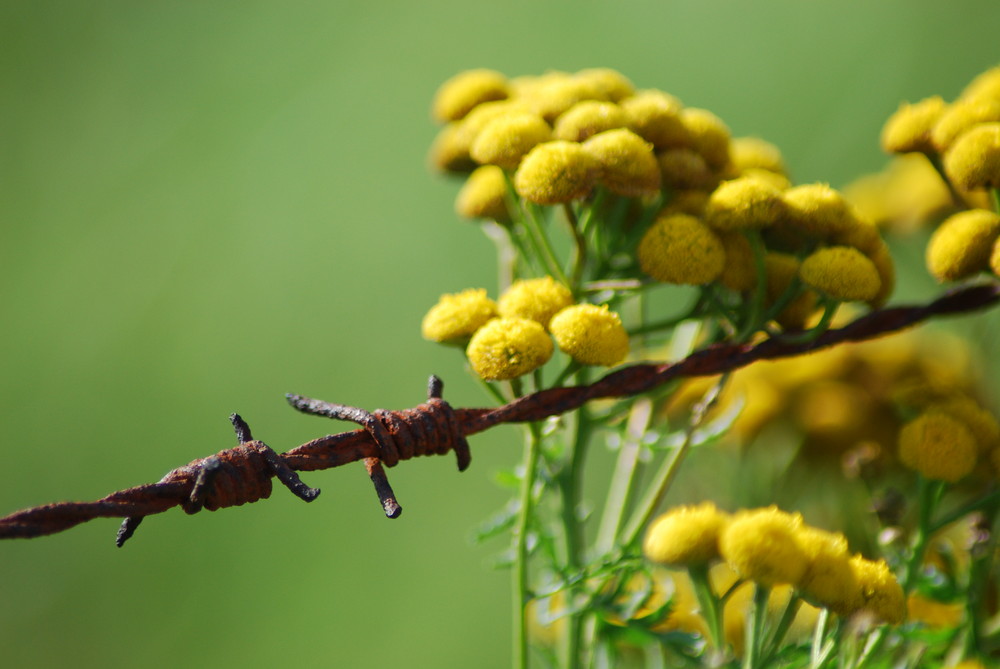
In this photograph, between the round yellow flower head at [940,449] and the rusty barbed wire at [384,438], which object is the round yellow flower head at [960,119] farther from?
the round yellow flower head at [940,449]

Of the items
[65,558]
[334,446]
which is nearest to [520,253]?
[334,446]

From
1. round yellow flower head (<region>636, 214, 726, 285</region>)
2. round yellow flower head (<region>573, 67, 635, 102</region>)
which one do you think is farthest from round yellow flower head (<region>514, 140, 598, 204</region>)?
round yellow flower head (<region>573, 67, 635, 102</region>)

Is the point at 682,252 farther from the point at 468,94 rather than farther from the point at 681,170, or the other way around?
the point at 468,94

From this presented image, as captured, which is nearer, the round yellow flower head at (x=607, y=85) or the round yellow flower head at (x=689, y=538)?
the round yellow flower head at (x=689, y=538)

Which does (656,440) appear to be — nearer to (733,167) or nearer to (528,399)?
(528,399)

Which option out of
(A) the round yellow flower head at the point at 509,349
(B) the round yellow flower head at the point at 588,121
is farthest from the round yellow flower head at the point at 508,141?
(A) the round yellow flower head at the point at 509,349

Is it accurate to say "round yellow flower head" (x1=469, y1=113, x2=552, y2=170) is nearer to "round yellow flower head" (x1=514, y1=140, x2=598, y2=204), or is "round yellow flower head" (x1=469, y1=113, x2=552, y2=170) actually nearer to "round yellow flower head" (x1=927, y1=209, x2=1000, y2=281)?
"round yellow flower head" (x1=514, y1=140, x2=598, y2=204)

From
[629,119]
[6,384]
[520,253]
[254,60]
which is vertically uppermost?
[254,60]
